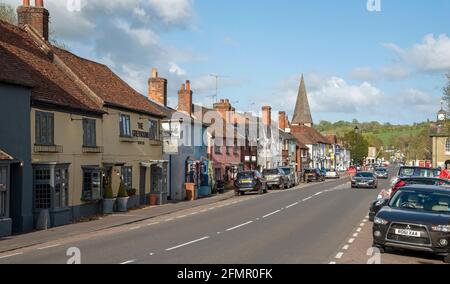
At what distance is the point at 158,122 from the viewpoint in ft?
121

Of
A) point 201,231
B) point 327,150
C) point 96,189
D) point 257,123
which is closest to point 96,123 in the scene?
point 96,189

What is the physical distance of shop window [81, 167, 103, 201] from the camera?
27031mm

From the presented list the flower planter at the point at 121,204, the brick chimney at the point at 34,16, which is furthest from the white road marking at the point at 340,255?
the brick chimney at the point at 34,16

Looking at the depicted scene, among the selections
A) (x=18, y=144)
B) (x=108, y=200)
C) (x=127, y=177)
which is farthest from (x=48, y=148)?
(x=127, y=177)

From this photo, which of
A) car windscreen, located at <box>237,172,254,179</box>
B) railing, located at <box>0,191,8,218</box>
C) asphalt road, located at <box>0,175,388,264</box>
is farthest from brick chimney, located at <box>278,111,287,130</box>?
railing, located at <box>0,191,8,218</box>

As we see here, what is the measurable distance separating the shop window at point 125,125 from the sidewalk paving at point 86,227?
13.6ft

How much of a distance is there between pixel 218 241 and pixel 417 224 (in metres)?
5.74

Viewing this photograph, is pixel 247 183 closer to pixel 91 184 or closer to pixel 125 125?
pixel 125 125

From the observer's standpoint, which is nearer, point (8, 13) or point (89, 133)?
point (89, 133)

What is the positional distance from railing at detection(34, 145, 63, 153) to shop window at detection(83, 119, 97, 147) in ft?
8.24

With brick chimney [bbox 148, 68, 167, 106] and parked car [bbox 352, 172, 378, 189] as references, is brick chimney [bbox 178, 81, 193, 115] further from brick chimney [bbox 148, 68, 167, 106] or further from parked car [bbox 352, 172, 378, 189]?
parked car [bbox 352, 172, 378, 189]

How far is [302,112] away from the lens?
128000 millimetres

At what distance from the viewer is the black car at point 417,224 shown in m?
13.2

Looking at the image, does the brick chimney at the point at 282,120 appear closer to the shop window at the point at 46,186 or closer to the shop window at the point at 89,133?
the shop window at the point at 89,133
